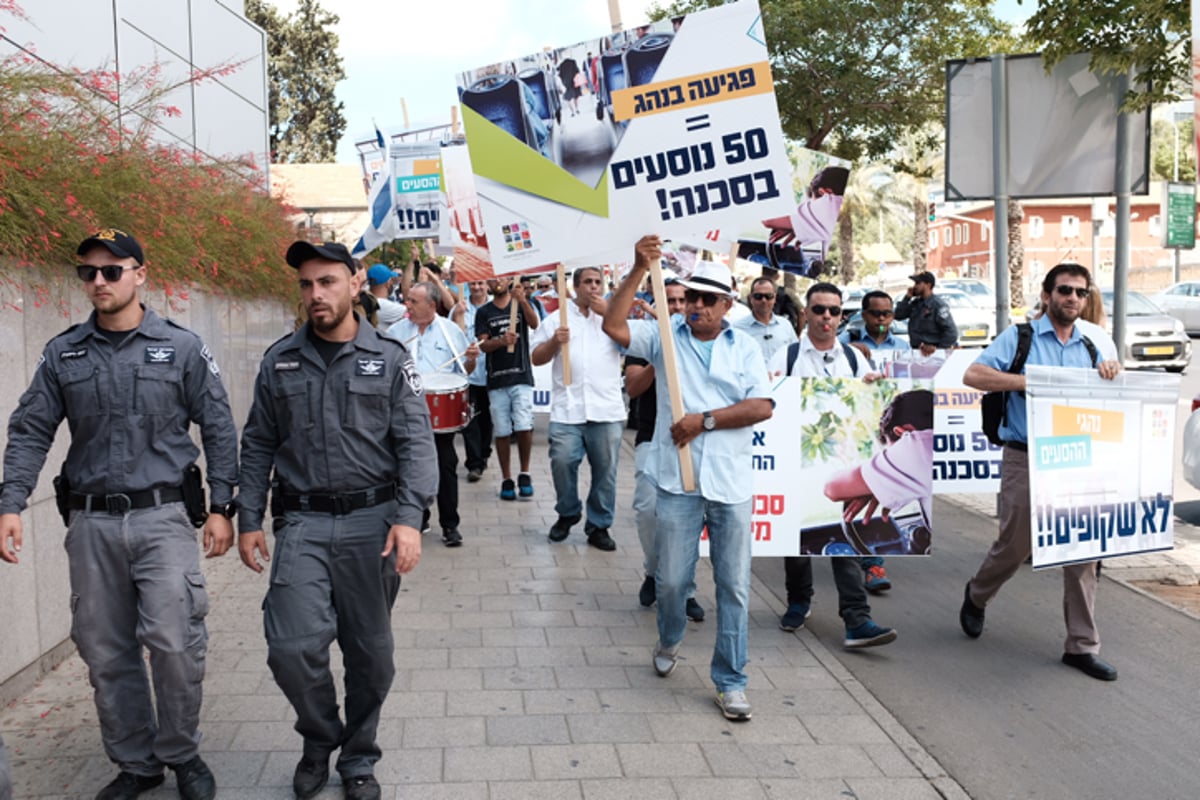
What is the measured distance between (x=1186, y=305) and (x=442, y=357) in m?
32.0

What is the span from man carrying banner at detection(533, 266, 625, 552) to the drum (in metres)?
0.71

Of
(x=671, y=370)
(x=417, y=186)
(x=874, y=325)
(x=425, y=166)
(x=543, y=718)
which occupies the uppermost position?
(x=425, y=166)

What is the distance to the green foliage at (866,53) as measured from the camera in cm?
2317

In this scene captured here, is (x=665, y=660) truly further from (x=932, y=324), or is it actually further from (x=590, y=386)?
(x=932, y=324)

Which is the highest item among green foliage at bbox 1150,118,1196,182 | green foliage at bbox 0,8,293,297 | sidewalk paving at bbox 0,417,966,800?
green foliage at bbox 1150,118,1196,182

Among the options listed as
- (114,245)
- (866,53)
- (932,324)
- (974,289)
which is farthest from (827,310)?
(974,289)

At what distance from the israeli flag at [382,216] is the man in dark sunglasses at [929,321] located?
217 inches

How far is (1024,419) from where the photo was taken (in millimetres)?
6273

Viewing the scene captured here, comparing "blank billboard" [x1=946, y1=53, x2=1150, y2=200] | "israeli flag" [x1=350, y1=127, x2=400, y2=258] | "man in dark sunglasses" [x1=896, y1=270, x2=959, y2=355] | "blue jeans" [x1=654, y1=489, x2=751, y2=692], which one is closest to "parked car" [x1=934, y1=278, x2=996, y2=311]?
"man in dark sunglasses" [x1=896, y1=270, x2=959, y2=355]

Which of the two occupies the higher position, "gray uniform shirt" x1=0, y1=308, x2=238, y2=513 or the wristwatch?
"gray uniform shirt" x1=0, y1=308, x2=238, y2=513

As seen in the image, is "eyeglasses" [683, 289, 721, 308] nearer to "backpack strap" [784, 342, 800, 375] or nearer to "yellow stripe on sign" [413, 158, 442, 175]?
"backpack strap" [784, 342, 800, 375]

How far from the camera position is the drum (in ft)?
29.1

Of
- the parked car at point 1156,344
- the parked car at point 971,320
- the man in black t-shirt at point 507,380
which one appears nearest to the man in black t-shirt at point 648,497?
the man in black t-shirt at point 507,380

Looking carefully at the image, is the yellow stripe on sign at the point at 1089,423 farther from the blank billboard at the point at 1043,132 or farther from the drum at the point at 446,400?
the drum at the point at 446,400
